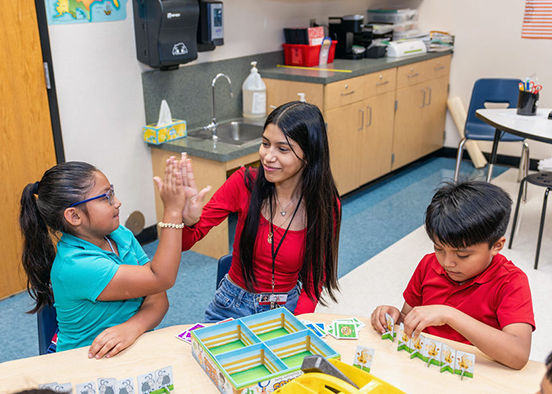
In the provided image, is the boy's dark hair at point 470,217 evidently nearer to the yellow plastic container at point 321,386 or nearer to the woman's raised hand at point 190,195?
the yellow plastic container at point 321,386

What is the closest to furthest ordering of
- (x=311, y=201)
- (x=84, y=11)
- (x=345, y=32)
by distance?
(x=311, y=201) → (x=84, y=11) → (x=345, y=32)

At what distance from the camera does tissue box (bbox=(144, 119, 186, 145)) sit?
3213mm

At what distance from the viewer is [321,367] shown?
1021mm

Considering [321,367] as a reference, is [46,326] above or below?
below

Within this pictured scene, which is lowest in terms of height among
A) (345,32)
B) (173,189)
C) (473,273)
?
(473,273)

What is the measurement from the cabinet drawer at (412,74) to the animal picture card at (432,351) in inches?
137

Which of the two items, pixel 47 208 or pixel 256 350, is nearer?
pixel 256 350

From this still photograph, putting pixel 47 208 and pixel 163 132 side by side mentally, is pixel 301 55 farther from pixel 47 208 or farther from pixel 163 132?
pixel 47 208

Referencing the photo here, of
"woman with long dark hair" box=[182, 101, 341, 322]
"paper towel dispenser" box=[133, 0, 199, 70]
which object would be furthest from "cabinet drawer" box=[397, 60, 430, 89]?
"woman with long dark hair" box=[182, 101, 341, 322]

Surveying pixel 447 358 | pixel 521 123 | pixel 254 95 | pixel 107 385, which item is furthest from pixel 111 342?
pixel 521 123

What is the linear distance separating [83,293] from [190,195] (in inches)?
14.4

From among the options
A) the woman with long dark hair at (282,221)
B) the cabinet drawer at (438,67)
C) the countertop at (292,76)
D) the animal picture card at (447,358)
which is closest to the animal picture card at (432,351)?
the animal picture card at (447,358)

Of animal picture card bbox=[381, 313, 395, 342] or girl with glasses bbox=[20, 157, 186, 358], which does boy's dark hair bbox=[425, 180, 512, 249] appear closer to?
animal picture card bbox=[381, 313, 395, 342]

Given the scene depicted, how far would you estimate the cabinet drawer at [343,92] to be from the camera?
3.70 metres
